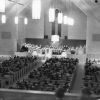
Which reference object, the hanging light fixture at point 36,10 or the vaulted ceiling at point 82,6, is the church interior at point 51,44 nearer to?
the vaulted ceiling at point 82,6

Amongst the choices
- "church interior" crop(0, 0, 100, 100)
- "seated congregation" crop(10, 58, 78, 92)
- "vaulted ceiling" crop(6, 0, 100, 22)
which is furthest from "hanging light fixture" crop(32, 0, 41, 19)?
"vaulted ceiling" crop(6, 0, 100, 22)

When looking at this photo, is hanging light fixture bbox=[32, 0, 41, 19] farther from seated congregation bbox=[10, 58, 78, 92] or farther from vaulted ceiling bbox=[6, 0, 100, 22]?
vaulted ceiling bbox=[6, 0, 100, 22]

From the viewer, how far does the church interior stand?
13648 millimetres

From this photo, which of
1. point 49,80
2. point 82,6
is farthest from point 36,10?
point 82,6

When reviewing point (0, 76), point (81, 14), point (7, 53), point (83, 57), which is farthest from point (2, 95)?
point (81, 14)

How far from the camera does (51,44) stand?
90.6 ft

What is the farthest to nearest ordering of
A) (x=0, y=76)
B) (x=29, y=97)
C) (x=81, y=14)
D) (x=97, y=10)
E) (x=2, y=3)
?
(x=81, y=14)
(x=97, y=10)
(x=0, y=76)
(x=2, y=3)
(x=29, y=97)

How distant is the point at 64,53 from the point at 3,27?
659 cm

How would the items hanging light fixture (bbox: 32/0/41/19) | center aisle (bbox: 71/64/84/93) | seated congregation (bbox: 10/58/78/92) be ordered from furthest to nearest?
1. center aisle (bbox: 71/64/84/93)
2. seated congregation (bbox: 10/58/78/92)
3. hanging light fixture (bbox: 32/0/41/19)

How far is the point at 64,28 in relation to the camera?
2778 cm

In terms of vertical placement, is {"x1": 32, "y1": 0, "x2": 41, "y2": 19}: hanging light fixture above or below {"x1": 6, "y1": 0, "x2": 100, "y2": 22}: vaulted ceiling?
below

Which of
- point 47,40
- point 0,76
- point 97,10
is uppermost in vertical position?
point 97,10

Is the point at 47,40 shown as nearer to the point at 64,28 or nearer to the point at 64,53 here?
the point at 64,28

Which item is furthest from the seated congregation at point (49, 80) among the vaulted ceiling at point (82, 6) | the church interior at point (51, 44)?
the vaulted ceiling at point (82, 6)
